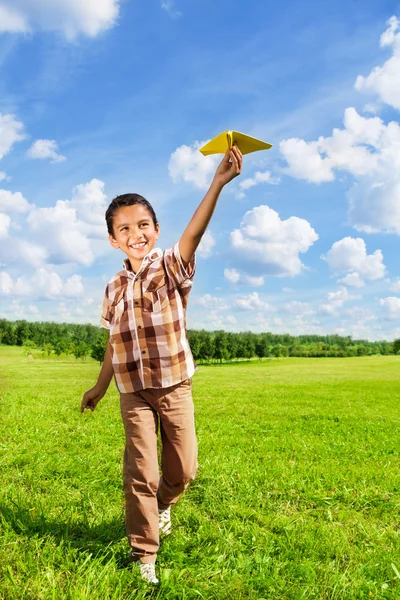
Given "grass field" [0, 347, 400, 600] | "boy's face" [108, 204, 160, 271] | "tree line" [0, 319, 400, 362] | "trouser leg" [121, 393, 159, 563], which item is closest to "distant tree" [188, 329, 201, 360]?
"tree line" [0, 319, 400, 362]

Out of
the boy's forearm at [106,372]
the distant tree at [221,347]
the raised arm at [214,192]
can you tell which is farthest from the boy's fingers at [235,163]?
the distant tree at [221,347]

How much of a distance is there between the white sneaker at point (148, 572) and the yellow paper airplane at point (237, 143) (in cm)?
272

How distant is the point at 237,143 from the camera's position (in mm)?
3207

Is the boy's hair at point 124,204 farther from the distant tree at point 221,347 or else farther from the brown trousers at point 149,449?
the distant tree at point 221,347

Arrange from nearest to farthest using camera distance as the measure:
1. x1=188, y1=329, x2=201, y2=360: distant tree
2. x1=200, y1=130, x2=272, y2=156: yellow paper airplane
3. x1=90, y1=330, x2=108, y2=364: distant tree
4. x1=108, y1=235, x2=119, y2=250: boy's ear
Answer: x1=200, y1=130, x2=272, y2=156: yellow paper airplane
x1=108, y1=235, x2=119, y2=250: boy's ear
x1=90, y1=330, x2=108, y2=364: distant tree
x1=188, y1=329, x2=201, y2=360: distant tree

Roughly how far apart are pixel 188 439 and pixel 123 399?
53cm

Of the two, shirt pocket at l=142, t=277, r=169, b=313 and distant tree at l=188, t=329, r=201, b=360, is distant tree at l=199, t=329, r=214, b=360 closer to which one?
distant tree at l=188, t=329, r=201, b=360

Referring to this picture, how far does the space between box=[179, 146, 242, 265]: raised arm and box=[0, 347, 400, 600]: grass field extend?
221 centimetres

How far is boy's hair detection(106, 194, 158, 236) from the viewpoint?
153 inches

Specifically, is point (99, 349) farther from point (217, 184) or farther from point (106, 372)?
point (217, 184)

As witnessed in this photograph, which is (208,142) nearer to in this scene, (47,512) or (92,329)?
(47,512)

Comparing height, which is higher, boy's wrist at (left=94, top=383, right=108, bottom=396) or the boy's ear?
the boy's ear

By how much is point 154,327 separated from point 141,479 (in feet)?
3.34

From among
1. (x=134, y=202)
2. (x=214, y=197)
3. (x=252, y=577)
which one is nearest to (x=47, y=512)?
(x=252, y=577)
